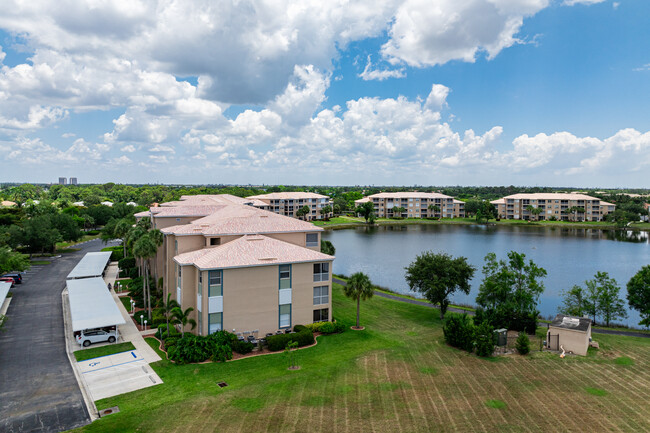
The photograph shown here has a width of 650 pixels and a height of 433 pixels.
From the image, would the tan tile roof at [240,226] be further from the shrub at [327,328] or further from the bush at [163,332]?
the shrub at [327,328]

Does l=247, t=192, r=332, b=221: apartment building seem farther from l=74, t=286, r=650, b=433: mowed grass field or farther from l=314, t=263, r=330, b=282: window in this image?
l=74, t=286, r=650, b=433: mowed grass field

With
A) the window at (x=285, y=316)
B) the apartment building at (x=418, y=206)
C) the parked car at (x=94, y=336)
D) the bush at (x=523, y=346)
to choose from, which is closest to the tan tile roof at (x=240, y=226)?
the window at (x=285, y=316)

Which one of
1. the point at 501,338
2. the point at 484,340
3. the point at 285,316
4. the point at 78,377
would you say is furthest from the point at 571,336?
the point at 78,377

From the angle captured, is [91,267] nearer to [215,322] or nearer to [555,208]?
[215,322]

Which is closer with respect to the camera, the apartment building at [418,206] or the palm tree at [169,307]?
the palm tree at [169,307]

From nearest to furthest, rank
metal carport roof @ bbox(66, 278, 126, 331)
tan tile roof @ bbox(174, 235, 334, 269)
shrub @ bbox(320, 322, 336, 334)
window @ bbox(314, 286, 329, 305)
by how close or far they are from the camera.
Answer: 1. metal carport roof @ bbox(66, 278, 126, 331)
2. tan tile roof @ bbox(174, 235, 334, 269)
3. shrub @ bbox(320, 322, 336, 334)
4. window @ bbox(314, 286, 329, 305)

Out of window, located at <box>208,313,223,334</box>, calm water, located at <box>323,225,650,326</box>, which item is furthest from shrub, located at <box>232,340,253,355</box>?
calm water, located at <box>323,225,650,326</box>
